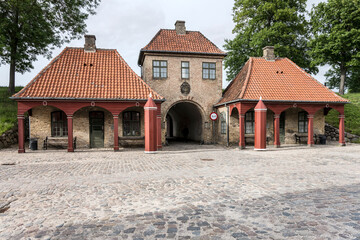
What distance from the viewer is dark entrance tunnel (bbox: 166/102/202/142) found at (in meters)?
21.6

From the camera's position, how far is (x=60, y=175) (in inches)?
→ 307

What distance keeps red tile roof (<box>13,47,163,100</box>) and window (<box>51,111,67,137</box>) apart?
218 centimetres

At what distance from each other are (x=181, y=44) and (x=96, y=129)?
9.68 m

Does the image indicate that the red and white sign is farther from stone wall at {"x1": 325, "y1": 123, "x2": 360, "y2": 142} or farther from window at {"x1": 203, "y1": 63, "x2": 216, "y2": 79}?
stone wall at {"x1": 325, "y1": 123, "x2": 360, "y2": 142}

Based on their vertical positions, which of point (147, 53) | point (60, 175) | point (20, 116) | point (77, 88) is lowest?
point (60, 175)

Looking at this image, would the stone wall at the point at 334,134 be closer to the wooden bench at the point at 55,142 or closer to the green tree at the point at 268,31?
the green tree at the point at 268,31

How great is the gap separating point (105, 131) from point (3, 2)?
52.9 ft

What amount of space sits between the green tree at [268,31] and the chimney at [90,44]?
15.7 m

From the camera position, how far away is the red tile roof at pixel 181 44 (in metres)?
19.2

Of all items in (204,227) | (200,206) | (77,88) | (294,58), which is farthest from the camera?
(294,58)

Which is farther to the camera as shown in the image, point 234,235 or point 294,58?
point 294,58

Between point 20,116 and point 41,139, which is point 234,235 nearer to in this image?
point 20,116

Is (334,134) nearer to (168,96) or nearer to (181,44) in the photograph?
(168,96)

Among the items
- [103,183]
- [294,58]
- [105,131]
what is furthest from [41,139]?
[294,58]
